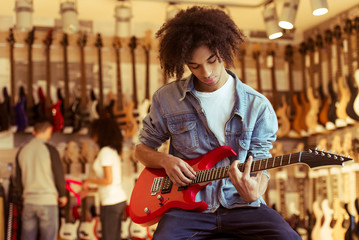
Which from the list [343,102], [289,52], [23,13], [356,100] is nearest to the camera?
[23,13]

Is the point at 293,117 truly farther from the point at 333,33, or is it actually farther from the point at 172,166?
the point at 172,166

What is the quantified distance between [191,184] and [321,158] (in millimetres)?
586

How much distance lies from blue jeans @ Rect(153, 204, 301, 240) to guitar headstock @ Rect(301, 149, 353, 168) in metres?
0.27

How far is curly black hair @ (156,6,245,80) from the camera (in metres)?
2.38

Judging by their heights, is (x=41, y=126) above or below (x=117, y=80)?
below

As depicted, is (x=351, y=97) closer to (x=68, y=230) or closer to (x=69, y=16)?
(x=69, y=16)

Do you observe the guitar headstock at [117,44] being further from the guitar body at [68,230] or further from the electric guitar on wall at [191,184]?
the electric guitar on wall at [191,184]

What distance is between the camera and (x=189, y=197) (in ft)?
7.82

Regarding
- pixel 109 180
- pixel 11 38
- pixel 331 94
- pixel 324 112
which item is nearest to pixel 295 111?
pixel 324 112

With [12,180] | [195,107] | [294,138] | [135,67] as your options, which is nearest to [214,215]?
[195,107]

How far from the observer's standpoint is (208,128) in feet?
8.16

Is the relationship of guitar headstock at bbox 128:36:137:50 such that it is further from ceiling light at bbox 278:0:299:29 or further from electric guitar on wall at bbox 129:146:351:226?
electric guitar on wall at bbox 129:146:351:226

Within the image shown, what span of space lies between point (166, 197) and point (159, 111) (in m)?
0.41

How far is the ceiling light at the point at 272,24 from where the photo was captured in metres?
5.47
